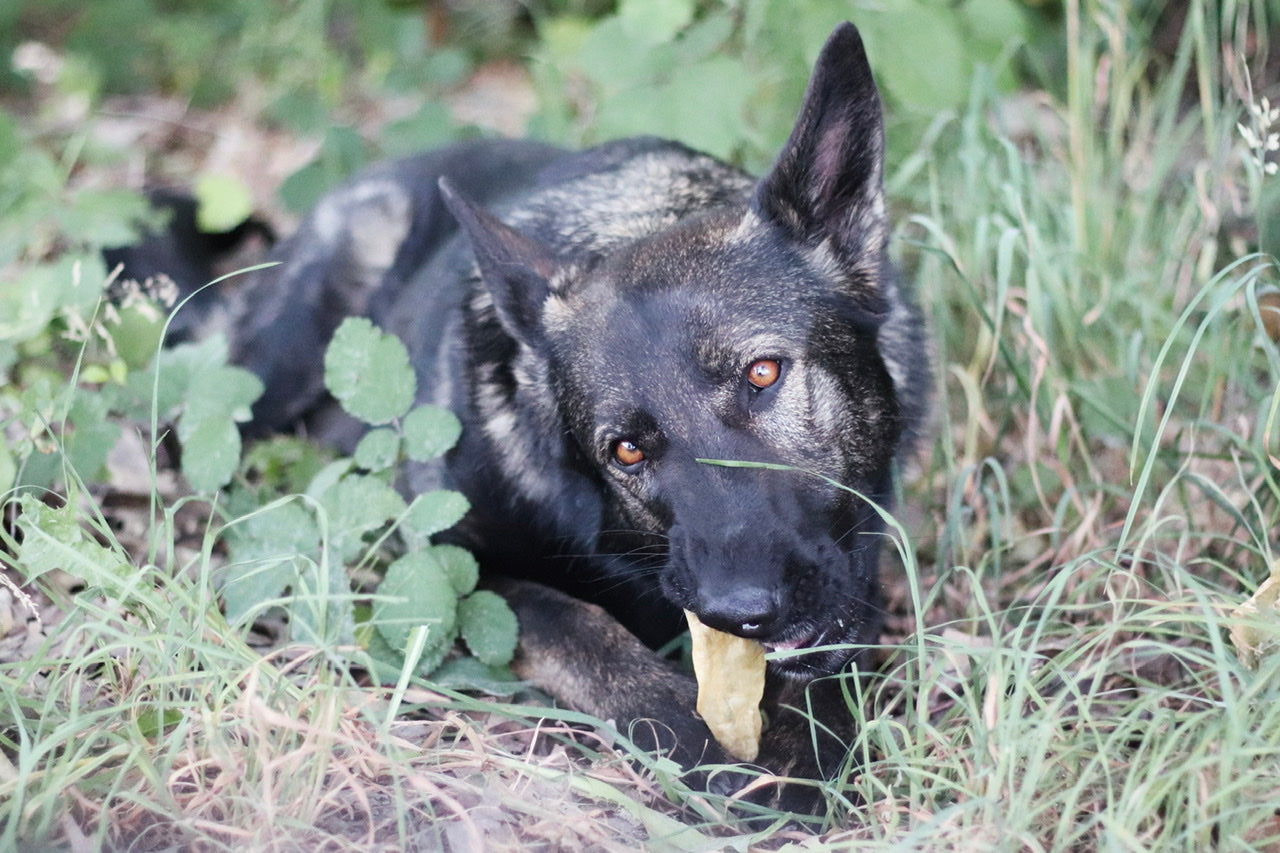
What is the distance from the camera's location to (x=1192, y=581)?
2.33 meters

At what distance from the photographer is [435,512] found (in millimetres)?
2787

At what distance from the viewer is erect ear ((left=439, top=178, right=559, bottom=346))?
2.84m

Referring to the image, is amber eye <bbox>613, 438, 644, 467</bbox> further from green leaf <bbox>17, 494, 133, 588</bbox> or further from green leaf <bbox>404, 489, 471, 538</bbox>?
green leaf <bbox>17, 494, 133, 588</bbox>

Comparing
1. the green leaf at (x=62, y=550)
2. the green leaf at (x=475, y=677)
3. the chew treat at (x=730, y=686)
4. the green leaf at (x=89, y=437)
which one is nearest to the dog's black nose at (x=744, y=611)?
the chew treat at (x=730, y=686)

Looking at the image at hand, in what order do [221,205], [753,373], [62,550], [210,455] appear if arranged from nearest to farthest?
[62,550]
[753,373]
[210,455]
[221,205]

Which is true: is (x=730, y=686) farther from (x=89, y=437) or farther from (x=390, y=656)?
(x=89, y=437)

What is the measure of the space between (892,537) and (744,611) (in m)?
0.53

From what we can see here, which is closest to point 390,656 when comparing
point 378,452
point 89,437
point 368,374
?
point 378,452

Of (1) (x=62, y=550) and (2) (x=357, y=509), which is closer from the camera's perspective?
(1) (x=62, y=550)

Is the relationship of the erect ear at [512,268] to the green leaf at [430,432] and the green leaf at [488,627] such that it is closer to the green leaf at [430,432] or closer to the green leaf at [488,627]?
the green leaf at [430,432]

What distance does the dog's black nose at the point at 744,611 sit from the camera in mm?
2314

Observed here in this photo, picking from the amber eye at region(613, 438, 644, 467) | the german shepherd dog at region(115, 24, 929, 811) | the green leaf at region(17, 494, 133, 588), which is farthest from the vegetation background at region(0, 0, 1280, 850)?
the amber eye at region(613, 438, 644, 467)

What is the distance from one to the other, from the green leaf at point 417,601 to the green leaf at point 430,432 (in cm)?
25

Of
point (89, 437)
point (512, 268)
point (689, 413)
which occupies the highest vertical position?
point (512, 268)
